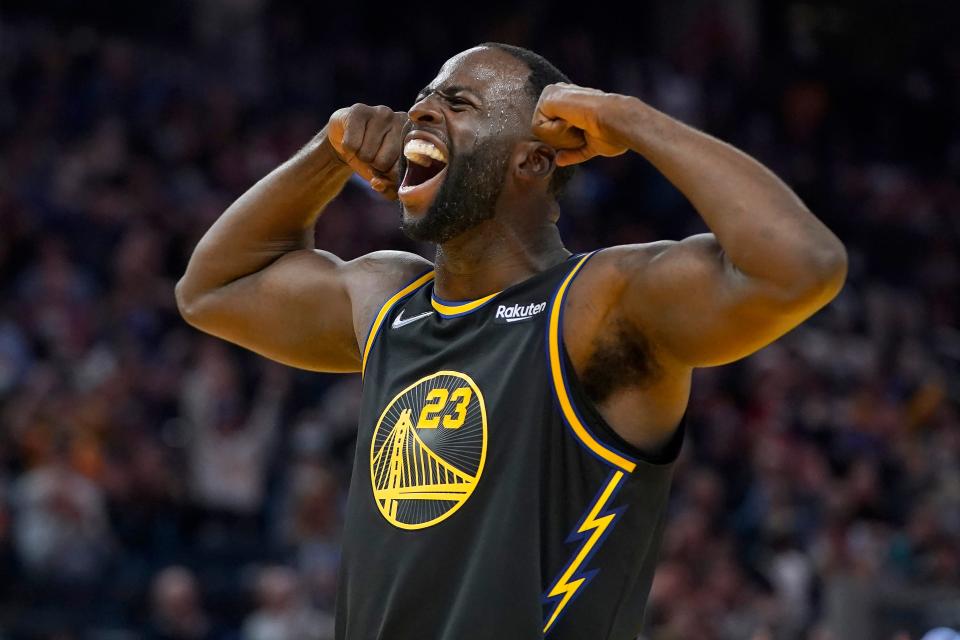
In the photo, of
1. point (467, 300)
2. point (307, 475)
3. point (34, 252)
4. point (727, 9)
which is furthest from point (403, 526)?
point (727, 9)

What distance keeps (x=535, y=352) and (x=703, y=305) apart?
1.37 ft

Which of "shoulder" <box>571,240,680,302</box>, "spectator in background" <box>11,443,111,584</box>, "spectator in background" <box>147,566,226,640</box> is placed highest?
"shoulder" <box>571,240,680,302</box>

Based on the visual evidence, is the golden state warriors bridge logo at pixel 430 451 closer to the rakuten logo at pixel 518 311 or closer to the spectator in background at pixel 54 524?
the rakuten logo at pixel 518 311

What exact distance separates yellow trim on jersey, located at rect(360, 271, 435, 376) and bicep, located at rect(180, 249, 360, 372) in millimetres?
135

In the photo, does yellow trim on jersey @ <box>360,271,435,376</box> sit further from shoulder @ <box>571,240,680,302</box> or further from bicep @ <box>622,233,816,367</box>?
bicep @ <box>622,233,816,367</box>

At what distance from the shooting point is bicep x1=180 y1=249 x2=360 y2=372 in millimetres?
4094

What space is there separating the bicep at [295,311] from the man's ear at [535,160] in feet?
2.18

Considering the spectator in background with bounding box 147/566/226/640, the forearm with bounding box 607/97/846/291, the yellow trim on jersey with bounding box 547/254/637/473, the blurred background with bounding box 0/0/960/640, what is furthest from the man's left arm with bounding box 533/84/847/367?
the spectator in background with bounding box 147/566/226/640

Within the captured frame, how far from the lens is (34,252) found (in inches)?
448

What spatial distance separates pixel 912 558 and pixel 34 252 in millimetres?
6914

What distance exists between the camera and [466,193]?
3625 mm

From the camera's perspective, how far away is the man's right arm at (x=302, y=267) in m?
3.96

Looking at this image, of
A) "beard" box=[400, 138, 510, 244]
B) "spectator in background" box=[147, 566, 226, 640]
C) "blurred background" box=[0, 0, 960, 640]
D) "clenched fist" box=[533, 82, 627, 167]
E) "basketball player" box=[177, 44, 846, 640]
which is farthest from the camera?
"blurred background" box=[0, 0, 960, 640]

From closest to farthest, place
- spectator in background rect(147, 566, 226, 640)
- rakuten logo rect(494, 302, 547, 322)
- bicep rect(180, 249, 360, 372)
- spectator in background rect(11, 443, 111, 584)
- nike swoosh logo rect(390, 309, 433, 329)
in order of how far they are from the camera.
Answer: rakuten logo rect(494, 302, 547, 322) < nike swoosh logo rect(390, 309, 433, 329) < bicep rect(180, 249, 360, 372) < spectator in background rect(147, 566, 226, 640) < spectator in background rect(11, 443, 111, 584)
